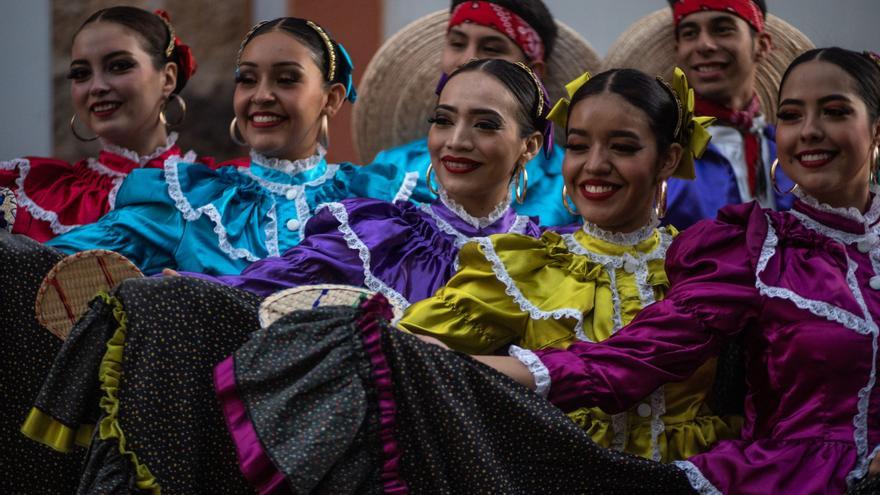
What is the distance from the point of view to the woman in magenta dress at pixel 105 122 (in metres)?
4.13

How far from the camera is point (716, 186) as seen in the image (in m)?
4.38

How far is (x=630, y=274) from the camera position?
312cm

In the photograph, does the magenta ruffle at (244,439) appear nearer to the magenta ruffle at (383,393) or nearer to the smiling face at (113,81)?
the magenta ruffle at (383,393)

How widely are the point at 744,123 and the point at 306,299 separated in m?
2.42

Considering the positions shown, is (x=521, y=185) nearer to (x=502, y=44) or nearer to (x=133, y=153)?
(x=502, y=44)

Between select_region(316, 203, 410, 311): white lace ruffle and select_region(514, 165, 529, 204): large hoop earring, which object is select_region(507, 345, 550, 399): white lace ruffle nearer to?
select_region(316, 203, 410, 311): white lace ruffle

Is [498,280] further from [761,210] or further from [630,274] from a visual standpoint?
[761,210]

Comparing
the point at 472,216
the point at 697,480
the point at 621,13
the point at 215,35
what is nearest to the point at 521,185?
the point at 472,216

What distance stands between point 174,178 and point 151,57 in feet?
2.02

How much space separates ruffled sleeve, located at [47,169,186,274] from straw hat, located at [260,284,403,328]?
1216 mm

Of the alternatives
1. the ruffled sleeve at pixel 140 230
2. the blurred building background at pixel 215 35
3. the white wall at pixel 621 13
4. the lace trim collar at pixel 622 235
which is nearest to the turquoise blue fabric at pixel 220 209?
the ruffled sleeve at pixel 140 230

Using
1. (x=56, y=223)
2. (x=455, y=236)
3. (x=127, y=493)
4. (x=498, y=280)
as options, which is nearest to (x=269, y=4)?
(x=56, y=223)

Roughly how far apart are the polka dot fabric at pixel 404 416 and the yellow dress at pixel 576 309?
0.34m

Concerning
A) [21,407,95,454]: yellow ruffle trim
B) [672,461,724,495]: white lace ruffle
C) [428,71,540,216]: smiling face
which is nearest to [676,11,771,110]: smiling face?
[428,71,540,216]: smiling face
